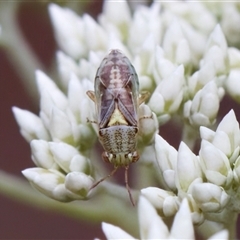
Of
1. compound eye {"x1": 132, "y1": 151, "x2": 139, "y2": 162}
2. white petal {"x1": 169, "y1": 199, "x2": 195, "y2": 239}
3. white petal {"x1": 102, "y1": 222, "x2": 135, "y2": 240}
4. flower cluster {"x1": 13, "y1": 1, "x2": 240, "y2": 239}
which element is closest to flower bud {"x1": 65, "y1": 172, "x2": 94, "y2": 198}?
flower cluster {"x1": 13, "y1": 1, "x2": 240, "y2": 239}

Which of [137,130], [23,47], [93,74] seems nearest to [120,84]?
[137,130]

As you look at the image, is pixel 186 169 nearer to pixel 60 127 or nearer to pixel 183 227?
pixel 183 227

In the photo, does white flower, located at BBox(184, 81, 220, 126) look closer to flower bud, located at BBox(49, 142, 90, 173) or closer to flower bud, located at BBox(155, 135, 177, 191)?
flower bud, located at BBox(155, 135, 177, 191)

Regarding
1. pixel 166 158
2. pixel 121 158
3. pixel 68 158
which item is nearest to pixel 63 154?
pixel 68 158

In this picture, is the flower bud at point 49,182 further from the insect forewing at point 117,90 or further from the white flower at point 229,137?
the white flower at point 229,137

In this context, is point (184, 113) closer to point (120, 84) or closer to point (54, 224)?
point (120, 84)

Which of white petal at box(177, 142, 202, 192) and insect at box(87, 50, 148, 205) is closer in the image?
white petal at box(177, 142, 202, 192)
